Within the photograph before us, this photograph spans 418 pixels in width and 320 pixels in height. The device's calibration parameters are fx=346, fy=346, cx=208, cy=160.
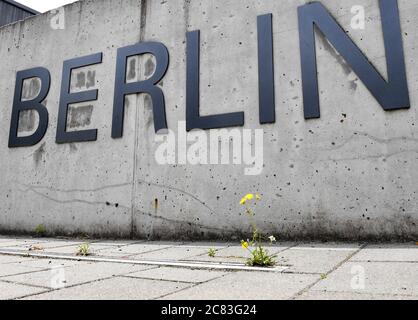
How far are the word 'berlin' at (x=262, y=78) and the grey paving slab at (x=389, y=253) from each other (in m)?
1.26

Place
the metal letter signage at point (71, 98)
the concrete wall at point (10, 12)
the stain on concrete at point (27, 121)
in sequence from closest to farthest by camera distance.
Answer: the metal letter signage at point (71, 98) → the stain on concrete at point (27, 121) → the concrete wall at point (10, 12)

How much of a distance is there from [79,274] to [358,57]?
122 inches

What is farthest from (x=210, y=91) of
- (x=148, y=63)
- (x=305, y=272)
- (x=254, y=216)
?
(x=305, y=272)

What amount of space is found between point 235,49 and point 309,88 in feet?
3.25

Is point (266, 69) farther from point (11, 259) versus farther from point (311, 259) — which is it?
point (11, 259)

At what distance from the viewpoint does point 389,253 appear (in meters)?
2.53

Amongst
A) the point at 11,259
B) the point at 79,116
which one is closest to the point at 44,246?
the point at 11,259

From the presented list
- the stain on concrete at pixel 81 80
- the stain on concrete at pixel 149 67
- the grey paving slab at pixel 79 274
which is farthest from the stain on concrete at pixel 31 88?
the grey paving slab at pixel 79 274

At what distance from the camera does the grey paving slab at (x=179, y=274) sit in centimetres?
196

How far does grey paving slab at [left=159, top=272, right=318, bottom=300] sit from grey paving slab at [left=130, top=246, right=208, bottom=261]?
85 cm

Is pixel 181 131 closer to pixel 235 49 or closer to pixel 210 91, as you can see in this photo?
pixel 210 91

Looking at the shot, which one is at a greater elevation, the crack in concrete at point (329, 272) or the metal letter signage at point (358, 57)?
the metal letter signage at point (358, 57)

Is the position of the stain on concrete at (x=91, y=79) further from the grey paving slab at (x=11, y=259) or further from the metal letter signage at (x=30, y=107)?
the grey paving slab at (x=11, y=259)

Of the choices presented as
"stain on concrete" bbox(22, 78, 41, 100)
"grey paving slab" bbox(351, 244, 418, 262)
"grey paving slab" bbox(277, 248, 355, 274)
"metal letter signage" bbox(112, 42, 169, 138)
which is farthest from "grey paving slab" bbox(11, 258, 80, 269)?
"stain on concrete" bbox(22, 78, 41, 100)
